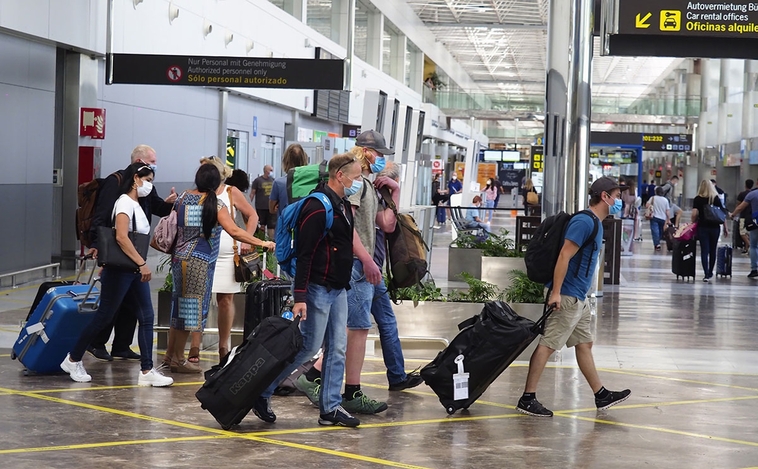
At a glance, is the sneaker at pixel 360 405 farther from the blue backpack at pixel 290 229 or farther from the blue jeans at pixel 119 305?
the blue jeans at pixel 119 305

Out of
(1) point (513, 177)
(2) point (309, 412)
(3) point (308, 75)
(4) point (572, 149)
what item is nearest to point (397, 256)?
(2) point (309, 412)

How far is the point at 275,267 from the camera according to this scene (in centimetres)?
1083

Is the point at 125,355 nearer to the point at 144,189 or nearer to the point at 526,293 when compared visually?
the point at 144,189

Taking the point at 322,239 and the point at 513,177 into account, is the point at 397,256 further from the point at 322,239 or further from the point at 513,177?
the point at 513,177

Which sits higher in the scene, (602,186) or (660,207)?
(602,186)

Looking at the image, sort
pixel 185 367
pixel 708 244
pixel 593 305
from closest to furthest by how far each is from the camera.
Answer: pixel 185 367 < pixel 593 305 < pixel 708 244

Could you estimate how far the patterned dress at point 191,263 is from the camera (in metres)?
8.08

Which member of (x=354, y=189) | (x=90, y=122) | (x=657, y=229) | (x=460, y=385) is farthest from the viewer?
(x=657, y=229)

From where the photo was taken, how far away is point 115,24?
58.2 feet

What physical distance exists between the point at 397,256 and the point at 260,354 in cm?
167

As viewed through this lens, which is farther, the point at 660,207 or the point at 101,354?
the point at 660,207

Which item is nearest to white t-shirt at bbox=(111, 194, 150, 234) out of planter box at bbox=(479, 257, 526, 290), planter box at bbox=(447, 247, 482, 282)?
planter box at bbox=(479, 257, 526, 290)

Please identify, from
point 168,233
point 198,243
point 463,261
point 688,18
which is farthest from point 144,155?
point 463,261

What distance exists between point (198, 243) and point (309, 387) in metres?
1.51
